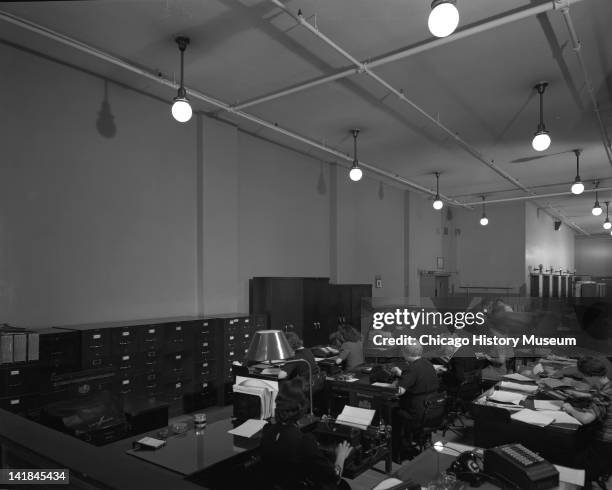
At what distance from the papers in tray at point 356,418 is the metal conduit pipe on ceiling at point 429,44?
336 centimetres

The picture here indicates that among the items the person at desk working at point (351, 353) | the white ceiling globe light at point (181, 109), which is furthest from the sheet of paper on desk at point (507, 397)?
the white ceiling globe light at point (181, 109)

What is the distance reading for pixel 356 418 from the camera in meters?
3.54

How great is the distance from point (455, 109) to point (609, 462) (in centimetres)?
461

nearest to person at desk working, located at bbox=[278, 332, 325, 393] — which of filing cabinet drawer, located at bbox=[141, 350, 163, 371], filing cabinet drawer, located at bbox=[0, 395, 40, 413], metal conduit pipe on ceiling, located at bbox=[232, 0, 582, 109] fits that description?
filing cabinet drawer, located at bbox=[141, 350, 163, 371]

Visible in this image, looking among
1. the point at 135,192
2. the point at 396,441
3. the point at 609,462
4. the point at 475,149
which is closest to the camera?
the point at 609,462

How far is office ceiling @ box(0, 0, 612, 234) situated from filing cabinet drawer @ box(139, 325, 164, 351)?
303 cm

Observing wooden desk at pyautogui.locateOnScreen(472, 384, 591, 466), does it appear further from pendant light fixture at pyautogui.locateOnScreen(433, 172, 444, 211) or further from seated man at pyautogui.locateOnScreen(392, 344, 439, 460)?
pendant light fixture at pyautogui.locateOnScreen(433, 172, 444, 211)

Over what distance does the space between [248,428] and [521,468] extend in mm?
1847

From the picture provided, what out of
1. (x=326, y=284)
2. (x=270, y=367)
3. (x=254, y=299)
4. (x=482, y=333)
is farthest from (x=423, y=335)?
(x=270, y=367)

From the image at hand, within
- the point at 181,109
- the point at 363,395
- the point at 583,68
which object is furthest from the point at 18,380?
the point at 583,68

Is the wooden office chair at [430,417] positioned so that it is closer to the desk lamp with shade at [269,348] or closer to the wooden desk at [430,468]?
the wooden desk at [430,468]

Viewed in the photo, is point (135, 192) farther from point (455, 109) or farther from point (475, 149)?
point (475, 149)

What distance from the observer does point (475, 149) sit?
8125 millimetres

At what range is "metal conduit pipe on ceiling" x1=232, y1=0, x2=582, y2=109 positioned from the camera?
11.9ft
